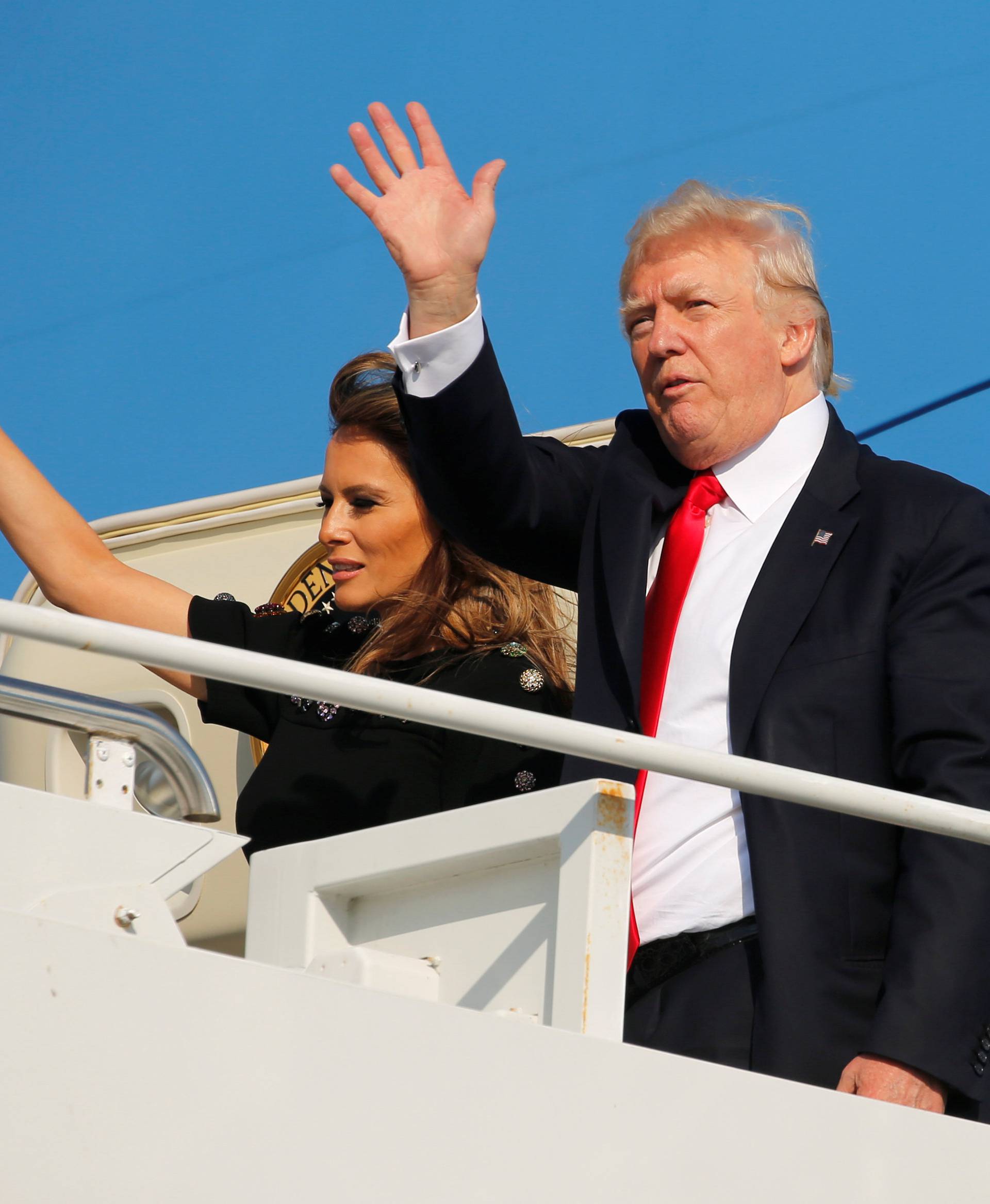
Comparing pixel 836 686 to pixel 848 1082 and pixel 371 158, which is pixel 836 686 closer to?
pixel 848 1082

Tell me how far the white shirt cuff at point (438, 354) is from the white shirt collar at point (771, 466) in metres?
0.41

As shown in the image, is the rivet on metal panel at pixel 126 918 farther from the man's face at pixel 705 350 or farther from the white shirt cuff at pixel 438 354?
the man's face at pixel 705 350

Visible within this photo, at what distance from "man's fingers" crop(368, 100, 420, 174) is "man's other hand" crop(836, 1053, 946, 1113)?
1.30m

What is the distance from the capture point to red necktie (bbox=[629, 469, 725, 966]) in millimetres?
2279

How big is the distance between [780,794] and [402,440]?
1.45 meters

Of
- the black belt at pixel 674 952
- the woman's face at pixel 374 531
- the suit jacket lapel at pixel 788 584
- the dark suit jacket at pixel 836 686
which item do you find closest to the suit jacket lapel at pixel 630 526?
the dark suit jacket at pixel 836 686

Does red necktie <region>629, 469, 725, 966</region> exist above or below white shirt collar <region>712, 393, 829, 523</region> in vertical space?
below

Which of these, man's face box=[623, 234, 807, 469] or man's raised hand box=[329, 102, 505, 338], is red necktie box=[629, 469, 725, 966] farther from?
man's raised hand box=[329, 102, 505, 338]

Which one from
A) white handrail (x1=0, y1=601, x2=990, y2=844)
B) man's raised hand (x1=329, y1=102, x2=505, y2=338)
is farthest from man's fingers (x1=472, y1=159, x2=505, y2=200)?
white handrail (x1=0, y1=601, x2=990, y2=844)

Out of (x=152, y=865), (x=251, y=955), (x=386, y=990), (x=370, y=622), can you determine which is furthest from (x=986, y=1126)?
(x=370, y=622)

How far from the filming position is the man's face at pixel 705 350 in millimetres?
2457

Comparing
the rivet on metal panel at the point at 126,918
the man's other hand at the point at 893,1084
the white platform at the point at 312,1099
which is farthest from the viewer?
the man's other hand at the point at 893,1084

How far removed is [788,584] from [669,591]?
17cm

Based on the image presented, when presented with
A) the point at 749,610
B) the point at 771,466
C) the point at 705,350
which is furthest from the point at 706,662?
the point at 705,350
